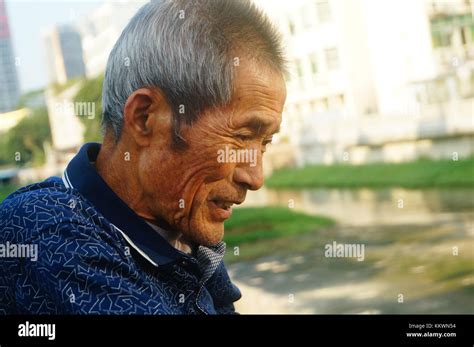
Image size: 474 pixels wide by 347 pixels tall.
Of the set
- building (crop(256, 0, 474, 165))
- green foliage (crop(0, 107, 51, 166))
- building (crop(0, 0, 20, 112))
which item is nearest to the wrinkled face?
building (crop(0, 0, 20, 112))

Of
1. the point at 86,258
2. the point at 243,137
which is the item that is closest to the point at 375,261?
the point at 243,137

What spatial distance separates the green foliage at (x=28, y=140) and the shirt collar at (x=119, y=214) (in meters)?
1.63

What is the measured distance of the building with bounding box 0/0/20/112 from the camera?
2.28 metres

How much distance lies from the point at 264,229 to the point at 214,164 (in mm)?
2580

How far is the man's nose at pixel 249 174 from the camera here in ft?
3.13

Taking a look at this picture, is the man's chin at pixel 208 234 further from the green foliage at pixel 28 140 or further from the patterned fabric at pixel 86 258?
the green foliage at pixel 28 140

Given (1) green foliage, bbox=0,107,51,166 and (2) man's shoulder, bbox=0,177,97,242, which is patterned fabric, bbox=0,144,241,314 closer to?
(2) man's shoulder, bbox=0,177,97,242

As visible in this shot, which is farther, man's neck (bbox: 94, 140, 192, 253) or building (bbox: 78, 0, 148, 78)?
building (bbox: 78, 0, 148, 78)

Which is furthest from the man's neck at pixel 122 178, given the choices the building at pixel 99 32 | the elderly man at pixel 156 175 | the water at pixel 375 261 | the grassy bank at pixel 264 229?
the grassy bank at pixel 264 229

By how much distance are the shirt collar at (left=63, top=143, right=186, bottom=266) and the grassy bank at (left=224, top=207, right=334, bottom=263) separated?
95.3 inches

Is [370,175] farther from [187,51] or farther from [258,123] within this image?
[187,51]

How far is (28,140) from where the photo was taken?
8.48 ft

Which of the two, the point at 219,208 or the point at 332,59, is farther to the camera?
the point at 332,59
